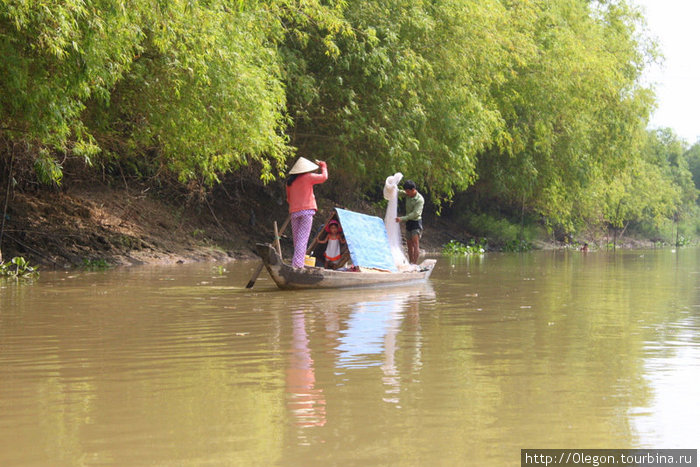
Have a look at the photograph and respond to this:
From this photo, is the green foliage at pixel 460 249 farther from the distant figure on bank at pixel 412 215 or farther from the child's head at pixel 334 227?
the child's head at pixel 334 227

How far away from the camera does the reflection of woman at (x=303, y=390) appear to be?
482 centimetres

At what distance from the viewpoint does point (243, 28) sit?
1569 centimetres

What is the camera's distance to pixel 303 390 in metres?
5.52

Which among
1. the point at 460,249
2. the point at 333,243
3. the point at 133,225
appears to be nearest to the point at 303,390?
the point at 333,243

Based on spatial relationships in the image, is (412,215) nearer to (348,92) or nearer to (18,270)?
(348,92)

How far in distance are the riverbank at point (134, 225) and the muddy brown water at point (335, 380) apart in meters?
6.98

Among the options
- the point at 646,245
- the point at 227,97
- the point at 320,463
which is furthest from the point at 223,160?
the point at 646,245

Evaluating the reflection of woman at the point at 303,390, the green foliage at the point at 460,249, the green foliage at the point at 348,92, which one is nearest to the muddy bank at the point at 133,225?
the green foliage at the point at 348,92

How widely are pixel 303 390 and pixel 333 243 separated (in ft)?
29.7

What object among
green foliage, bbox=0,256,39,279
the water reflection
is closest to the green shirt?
the water reflection

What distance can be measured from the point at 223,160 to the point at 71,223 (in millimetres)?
4434

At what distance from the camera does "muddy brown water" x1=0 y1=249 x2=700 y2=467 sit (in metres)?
4.30

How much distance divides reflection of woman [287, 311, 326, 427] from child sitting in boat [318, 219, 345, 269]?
6.81m

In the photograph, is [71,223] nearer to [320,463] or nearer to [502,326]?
[502,326]
